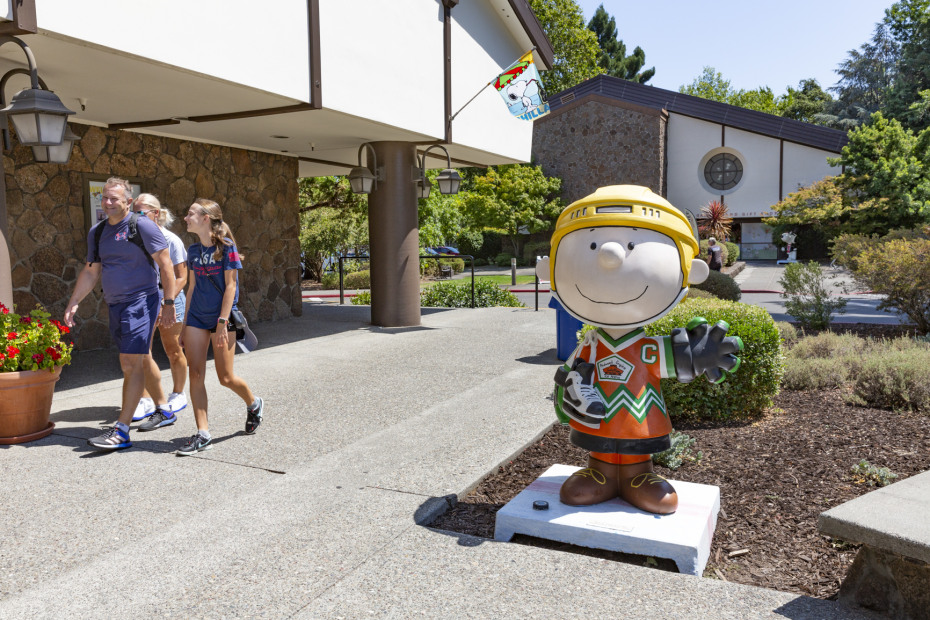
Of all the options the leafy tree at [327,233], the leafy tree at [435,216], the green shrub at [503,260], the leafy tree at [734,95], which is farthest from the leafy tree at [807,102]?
the leafy tree at [327,233]

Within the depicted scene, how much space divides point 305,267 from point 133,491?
74.4 ft

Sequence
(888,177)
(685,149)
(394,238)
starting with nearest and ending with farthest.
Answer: (394,238) → (888,177) → (685,149)

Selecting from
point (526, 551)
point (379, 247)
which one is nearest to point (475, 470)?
point (526, 551)

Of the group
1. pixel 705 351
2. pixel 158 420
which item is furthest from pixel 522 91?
pixel 705 351

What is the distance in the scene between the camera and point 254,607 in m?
2.93

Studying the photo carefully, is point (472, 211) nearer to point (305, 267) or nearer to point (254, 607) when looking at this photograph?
point (305, 267)

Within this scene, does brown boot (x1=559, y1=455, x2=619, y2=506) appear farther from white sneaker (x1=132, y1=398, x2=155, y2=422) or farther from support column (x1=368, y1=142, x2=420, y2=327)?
support column (x1=368, y1=142, x2=420, y2=327)

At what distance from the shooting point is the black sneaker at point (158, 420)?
18.6 ft

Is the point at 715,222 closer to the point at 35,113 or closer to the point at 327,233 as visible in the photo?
the point at 327,233

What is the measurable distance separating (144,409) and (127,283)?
4.37ft

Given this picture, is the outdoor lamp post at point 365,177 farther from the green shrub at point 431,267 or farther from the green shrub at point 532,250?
the green shrub at point 532,250

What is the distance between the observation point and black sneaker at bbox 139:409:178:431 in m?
5.66

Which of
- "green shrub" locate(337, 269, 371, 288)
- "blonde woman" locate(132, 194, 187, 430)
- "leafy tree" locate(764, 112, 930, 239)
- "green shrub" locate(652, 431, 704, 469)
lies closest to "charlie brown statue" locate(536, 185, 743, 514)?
"green shrub" locate(652, 431, 704, 469)

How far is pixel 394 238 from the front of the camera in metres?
11.5
